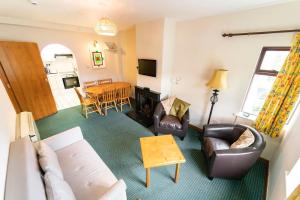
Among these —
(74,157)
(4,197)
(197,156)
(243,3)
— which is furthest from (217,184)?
(243,3)

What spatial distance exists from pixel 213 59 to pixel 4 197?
10.8 ft

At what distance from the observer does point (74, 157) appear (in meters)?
1.71

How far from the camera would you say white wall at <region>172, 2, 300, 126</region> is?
1.86 m

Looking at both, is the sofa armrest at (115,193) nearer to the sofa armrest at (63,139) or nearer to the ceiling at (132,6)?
the sofa armrest at (63,139)

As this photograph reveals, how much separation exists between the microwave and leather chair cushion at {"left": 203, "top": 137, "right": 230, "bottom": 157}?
14.9ft

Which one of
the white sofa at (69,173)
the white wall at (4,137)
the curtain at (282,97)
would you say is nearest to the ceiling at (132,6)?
the curtain at (282,97)

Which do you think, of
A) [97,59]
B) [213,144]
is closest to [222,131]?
[213,144]

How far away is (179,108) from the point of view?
2895mm

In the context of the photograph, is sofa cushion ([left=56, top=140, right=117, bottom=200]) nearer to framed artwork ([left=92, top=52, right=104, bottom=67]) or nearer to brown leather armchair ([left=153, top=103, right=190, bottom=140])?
brown leather armchair ([left=153, top=103, right=190, bottom=140])

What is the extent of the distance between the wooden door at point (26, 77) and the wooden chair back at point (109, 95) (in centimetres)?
160

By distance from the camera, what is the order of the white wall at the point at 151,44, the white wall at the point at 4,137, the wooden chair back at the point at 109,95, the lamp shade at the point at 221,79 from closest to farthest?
1. the white wall at the point at 4,137
2. the lamp shade at the point at 221,79
3. the white wall at the point at 151,44
4. the wooden chair back at the point at 109,95

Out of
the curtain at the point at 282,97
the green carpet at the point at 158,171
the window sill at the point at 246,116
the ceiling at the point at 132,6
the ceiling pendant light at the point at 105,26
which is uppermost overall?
the ceiling at the point at 132,6

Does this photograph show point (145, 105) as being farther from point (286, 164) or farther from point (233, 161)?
point (286, 164)

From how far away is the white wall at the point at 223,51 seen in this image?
1857mm
